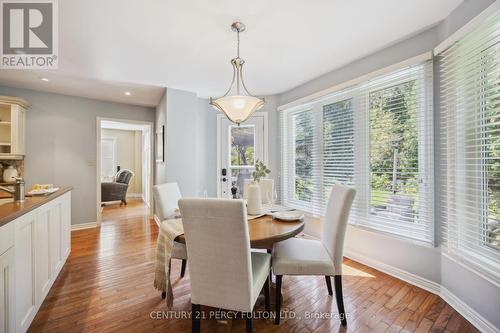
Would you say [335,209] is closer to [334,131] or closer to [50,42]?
[334,131]

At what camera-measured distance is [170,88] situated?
3.52 metres

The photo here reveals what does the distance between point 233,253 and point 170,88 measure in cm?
312

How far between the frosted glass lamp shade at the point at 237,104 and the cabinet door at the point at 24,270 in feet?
5.51

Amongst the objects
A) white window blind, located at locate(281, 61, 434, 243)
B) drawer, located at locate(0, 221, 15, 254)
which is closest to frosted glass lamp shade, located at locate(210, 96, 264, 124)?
white window blind, located at locate(281, 61, 434, 243)

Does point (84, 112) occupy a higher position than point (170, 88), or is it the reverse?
point (170, 88)

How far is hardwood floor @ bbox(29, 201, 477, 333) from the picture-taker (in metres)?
1.62

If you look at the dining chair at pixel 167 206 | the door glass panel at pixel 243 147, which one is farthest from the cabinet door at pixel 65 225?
the door glass panel at pixel 243 147

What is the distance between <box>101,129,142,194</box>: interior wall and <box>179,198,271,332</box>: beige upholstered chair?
7364mm

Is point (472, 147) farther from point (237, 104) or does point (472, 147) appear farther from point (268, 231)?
point (237, 104)

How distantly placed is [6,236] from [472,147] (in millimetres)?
3233

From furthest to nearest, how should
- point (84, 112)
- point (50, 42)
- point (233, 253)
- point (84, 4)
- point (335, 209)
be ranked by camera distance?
1. point (84, 112)
2. point (50, 42)
3. point (335, 209)
4. point (84, 4)
5. point (233, 253)

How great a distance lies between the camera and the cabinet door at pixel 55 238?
2.03 m

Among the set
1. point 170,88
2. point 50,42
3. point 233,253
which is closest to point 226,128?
point 170,88

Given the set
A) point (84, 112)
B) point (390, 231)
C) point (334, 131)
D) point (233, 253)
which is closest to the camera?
point (233, 253)
